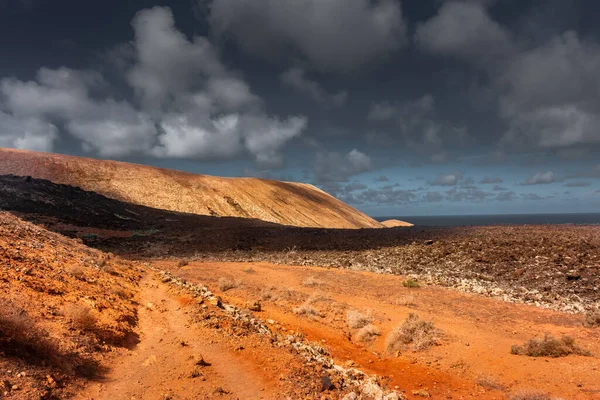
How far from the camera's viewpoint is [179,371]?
7.61 m

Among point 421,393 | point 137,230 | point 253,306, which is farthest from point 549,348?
point 137,230

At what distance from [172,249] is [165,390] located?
23840mm

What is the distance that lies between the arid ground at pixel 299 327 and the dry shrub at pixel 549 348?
35 mm

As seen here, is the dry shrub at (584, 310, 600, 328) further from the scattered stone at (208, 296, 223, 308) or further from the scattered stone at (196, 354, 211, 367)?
the scattered stone at (208, 296, 223, 308)

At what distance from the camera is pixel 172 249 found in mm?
29250

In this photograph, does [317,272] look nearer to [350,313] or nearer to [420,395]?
[350,313]

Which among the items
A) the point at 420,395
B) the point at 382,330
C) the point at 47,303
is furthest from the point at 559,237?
the point at 47,303

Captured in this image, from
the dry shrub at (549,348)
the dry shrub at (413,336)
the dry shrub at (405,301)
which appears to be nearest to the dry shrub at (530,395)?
the dry shrub at (549,348)

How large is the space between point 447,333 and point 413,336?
131 centimetres

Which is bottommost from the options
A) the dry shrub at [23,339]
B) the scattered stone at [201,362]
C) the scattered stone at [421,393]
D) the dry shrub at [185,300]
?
the scattered stone at [421,393]

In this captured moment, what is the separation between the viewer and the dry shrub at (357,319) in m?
12.8

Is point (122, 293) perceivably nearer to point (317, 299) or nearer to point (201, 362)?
point (201, 362)

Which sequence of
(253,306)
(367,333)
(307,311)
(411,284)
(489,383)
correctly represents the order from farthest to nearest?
1. (411,284)
2. (307,311)
3. (253,306)
4. (367,333)
5. (489,383)

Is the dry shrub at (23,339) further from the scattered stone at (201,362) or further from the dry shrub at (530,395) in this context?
the dry shrub at (530,395)
